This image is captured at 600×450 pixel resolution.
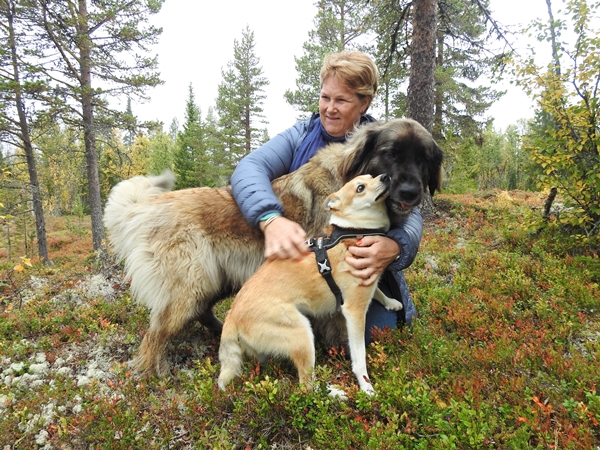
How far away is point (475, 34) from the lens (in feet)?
55.4

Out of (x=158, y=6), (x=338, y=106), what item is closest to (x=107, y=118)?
(x=158, y=6)

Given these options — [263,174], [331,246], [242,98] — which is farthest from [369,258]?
[242,98]

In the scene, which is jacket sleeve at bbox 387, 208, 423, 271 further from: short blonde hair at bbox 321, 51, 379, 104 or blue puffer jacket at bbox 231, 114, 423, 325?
short blonde hair at bbox 321, 51, 379, 104

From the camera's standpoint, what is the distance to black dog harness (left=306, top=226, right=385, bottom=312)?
2.91 meters

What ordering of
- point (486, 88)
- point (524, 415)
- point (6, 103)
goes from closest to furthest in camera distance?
point (524, 415)
point (6, 103)
point (486, 88)

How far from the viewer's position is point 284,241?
294 cm

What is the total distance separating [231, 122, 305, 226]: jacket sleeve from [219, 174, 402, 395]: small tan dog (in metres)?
0.51

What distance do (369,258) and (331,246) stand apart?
1.16ft

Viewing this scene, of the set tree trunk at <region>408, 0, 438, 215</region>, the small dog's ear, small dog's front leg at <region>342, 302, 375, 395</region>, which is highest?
tree trunk at <region>408, 0, 438, 215</region>

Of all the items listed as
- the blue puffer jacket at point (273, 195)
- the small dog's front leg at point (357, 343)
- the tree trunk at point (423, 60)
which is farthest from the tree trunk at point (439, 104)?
the small dog's front leg at point (357, 343)

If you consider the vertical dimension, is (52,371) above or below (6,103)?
below

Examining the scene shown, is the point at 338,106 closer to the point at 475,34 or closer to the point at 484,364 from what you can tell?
the point at 484,364

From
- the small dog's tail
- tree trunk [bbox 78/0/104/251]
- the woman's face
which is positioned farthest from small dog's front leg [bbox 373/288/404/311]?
tree trunk [bbox 78/0/104/251]

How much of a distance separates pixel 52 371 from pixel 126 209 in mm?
1895
